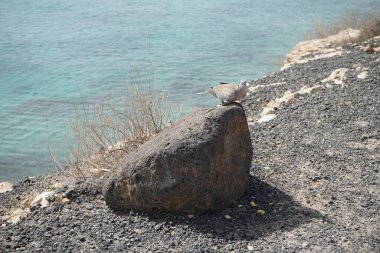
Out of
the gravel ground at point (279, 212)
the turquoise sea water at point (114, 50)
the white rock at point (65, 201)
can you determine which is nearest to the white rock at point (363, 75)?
the gravel ground at point (279, 212)

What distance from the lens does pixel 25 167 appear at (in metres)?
10.5

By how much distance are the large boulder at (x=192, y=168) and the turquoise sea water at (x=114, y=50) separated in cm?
Result: 424

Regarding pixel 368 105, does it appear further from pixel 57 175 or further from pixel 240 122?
pixel 57 175

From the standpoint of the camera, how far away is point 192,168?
198 inches

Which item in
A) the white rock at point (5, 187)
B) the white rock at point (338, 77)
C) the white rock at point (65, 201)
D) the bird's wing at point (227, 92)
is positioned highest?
the bird's wing at point (227, 92)

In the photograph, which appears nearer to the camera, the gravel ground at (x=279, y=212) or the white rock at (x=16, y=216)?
the gravel ground at (x=279, y=212)

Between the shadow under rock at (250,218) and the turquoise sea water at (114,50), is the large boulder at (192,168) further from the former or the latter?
the turquoise sea water at (114,50)

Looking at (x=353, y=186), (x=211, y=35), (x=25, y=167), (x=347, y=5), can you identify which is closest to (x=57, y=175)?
(x=25, y=167)

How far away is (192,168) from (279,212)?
937 mm

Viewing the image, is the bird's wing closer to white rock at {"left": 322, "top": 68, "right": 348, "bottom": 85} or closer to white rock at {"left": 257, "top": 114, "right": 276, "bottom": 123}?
white rock at {"left": 257, "top": 114, "right": 276, "bottom": 123}

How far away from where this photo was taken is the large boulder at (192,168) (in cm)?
506

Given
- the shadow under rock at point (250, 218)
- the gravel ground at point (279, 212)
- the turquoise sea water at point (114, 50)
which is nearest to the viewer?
the gravel ground at point (279, 212)

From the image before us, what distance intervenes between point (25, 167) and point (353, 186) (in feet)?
22.6

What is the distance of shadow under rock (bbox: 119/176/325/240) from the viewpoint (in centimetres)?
487
